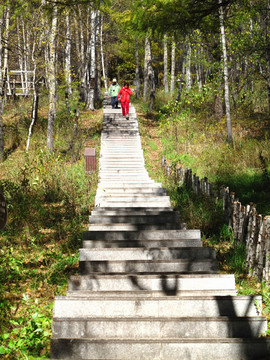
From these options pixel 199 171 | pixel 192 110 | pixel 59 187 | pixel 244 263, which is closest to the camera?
pixel 244 263

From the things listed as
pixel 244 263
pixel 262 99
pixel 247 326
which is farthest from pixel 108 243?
pixel 262 99

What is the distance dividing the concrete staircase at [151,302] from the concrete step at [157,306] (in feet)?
0.04

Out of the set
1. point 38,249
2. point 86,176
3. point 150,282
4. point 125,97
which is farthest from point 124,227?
point 125,97

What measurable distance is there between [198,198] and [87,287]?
4.70 meters

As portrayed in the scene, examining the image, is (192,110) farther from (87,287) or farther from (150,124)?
(87,287)

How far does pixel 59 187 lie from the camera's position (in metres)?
10.3

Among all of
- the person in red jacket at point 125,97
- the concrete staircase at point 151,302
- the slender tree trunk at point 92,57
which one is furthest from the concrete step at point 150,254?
the slender tree trunk at point 92,57

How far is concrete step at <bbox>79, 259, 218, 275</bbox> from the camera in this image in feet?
17.3

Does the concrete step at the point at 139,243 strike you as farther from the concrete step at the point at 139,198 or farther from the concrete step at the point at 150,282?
the concrete step at the point at 139,198

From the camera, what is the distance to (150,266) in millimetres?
5312

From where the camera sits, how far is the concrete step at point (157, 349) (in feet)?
11.6

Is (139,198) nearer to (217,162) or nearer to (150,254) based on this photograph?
(150,254)

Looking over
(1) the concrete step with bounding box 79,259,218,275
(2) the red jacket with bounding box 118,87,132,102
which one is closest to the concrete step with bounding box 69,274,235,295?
(1) the concrete step with bounding box 79,259,218,275

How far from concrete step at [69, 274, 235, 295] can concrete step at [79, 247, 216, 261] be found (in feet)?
2.71
